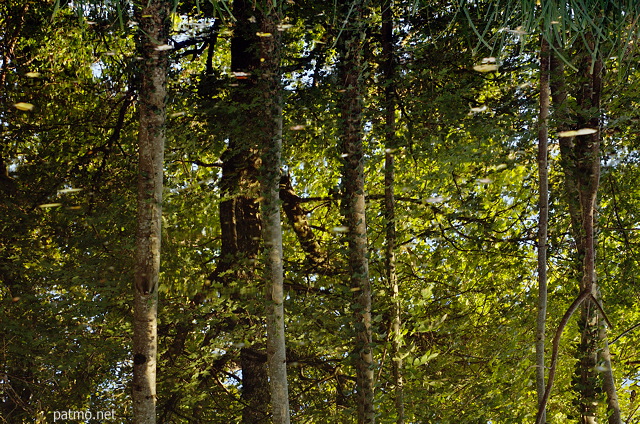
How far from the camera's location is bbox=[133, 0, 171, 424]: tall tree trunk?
438cm

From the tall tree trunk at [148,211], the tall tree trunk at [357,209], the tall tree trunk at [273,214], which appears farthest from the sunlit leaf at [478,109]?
the tall tree trunk at [148,211]

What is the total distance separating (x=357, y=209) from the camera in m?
5.02

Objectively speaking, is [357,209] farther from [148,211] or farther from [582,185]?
[582,185]

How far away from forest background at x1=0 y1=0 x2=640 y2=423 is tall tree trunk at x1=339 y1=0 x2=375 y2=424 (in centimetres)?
2

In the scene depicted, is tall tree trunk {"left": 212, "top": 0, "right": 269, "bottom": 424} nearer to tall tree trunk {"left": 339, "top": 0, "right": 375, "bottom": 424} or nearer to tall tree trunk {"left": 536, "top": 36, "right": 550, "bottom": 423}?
tall tree trunk {"left": 339, "top": 0, "right": 375, "bottom": 424}

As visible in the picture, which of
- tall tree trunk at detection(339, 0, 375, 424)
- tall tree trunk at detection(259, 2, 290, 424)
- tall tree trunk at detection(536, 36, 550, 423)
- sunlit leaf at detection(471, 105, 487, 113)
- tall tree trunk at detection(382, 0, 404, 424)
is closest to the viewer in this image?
tall tree trunk at detection(536, 36, 550, 423)

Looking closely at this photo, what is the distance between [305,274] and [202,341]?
1.12 metres

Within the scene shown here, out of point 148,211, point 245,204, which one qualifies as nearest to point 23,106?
point 245,204

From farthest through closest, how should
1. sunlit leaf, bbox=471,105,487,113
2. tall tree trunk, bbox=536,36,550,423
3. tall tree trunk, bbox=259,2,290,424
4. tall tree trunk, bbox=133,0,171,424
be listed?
sunlit leaf, bbox=471,105,487,113
tall tree trunk, bbox=259,2,290,424
tall tree trunk, bbox=133,0,171,424
tall tree trunk, bbox=536,36,550,423

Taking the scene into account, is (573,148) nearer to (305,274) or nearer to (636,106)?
(636,106)

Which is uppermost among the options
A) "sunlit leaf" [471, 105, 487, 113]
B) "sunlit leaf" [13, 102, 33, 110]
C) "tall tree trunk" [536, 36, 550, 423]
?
"sunlit leaf" [13, 102, 33, 110]

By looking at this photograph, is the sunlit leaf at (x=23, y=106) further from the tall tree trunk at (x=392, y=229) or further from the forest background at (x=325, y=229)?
the tall tree trunk at (x=392, y=229)

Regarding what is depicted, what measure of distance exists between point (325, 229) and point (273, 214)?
7.49 ft

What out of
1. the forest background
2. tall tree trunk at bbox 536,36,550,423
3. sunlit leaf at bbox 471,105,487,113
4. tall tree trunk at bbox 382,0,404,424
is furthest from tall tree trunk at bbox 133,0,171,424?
sunlit leaf at bbox 471,105,487,113
